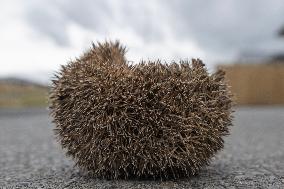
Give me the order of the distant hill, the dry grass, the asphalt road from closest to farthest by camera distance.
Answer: the asphalt road, the distant hill, the dry grass

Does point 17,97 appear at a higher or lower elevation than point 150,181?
higher

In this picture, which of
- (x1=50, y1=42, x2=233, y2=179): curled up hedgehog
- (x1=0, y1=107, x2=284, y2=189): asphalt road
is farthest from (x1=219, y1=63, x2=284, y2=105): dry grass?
(x1=50, y1=42, x2=233, y2=179): curled up hedgehog

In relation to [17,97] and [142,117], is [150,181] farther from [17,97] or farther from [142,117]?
[17,97]

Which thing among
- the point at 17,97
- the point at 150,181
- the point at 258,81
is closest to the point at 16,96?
the point at 17,97

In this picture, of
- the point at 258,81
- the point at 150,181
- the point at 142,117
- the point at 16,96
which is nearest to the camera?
the point at 142,117

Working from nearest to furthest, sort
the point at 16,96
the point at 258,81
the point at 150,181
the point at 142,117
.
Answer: the point at 142,117
the point at 150,181
the point at 16,96
the point at 258,81

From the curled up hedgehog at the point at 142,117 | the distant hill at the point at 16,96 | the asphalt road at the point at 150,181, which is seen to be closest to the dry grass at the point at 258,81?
the distant hill at the point at 16,96

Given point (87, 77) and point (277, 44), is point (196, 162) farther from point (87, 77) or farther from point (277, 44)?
point (277, 44)

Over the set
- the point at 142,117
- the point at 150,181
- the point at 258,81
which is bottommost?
the point at 150,181

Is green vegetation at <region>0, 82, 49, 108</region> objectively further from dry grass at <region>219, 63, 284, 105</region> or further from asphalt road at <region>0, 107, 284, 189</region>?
dry grass at <region>219, 63, 284, 105</region>
